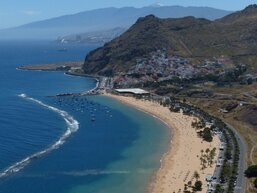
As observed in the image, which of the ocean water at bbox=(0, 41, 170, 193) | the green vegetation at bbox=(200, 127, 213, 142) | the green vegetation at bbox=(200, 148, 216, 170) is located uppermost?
the green vegetation at bbox=(200, 127, 213, 142)

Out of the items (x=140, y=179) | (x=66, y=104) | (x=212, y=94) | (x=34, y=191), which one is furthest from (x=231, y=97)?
(x=34, y=191)

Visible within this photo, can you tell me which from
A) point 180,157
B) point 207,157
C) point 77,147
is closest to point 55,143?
point 77,147

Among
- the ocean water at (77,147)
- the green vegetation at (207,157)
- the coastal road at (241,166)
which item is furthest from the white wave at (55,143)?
the coastal road at (241,166)

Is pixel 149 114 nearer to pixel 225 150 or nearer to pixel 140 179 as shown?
pixel 225 150

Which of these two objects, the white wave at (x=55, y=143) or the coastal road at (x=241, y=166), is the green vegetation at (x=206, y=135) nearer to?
the coastal road at (x=241, y=166)

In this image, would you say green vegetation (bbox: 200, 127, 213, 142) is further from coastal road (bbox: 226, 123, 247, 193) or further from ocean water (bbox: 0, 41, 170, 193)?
ocean water (bbox: 0, 41, 170, 193)

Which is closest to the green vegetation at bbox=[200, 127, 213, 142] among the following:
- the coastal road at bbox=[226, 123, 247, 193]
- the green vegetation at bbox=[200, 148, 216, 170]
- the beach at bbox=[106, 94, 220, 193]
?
the beach at bbox=[106, 94, 220, 193]
